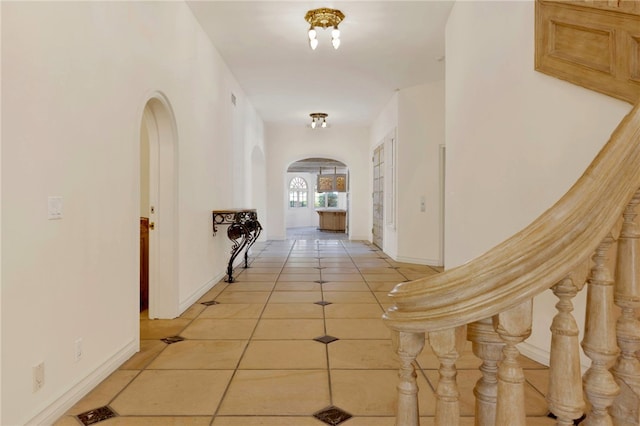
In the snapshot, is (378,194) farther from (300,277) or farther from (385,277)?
(300,277)

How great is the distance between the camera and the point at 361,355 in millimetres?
2777

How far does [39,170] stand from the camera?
1.83m

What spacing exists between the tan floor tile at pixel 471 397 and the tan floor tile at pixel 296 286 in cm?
251

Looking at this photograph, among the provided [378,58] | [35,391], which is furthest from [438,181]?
[35,391]

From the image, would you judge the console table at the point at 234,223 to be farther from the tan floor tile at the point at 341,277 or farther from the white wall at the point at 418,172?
the white wall at the point at 418,172

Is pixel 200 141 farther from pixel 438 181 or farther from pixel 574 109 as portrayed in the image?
pixel 438 181

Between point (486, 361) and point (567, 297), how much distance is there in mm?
221

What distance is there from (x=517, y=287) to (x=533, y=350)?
228 centimetres

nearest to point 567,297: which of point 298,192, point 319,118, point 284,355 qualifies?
point 284,355

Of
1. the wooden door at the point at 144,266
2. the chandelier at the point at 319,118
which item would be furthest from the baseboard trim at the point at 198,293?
the chandelier at the point at 319,118

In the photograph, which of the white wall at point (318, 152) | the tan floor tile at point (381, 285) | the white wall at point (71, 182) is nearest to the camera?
the white wall at point (71, 182)

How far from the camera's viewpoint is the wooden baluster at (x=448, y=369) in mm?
810

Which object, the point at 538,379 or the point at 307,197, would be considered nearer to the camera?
the point at 538,379

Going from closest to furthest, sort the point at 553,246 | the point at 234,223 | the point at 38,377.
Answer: the point at 553,246, the point at 38,377, the point at 234,223
